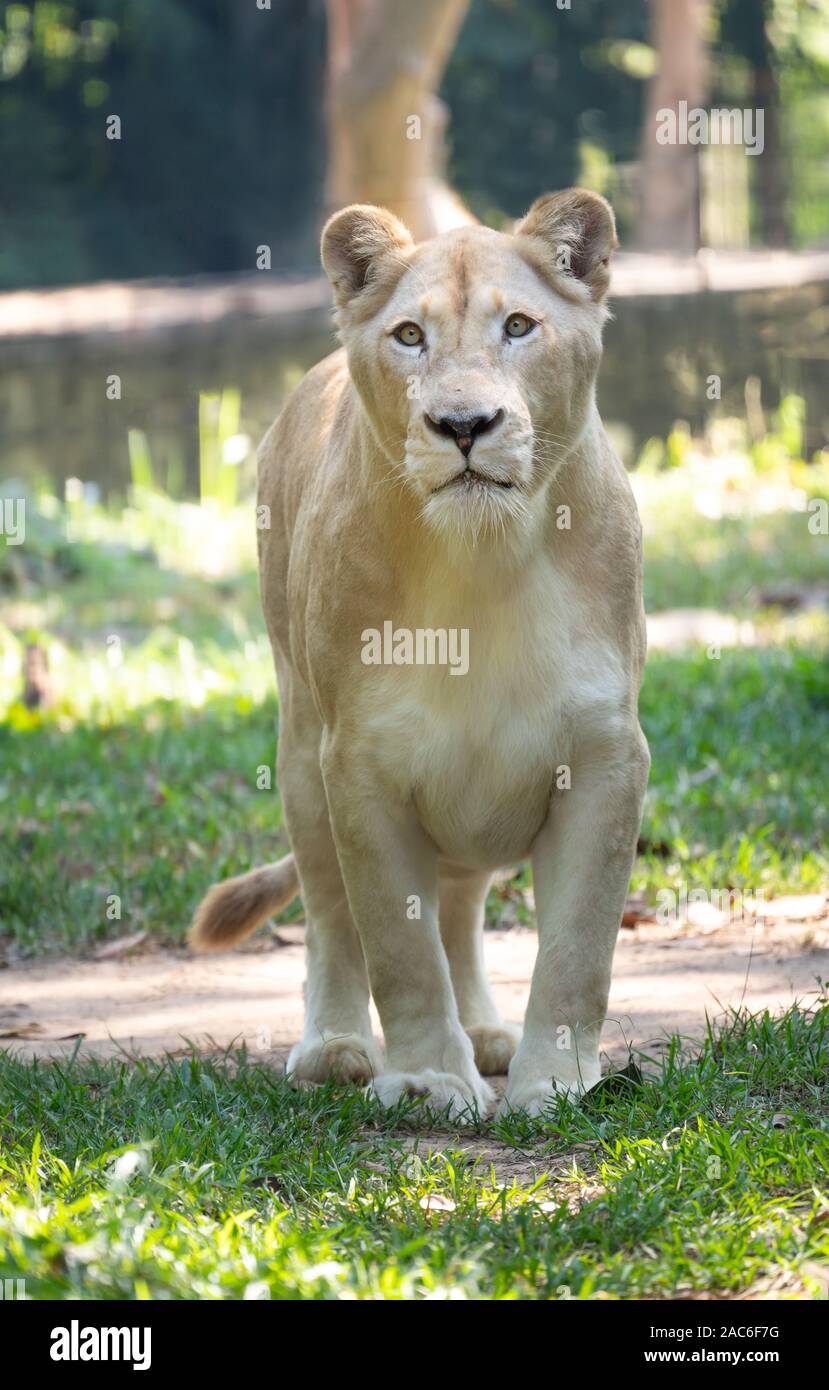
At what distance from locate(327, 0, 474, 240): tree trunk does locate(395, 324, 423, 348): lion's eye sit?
9.83 m

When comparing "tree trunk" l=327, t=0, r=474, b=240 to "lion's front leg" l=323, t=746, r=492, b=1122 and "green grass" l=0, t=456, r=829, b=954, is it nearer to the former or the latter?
"green grass" l=0, t=456, r=829, b=954

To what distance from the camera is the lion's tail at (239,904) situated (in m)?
5.30

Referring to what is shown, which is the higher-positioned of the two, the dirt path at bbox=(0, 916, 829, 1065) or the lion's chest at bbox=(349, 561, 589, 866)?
the lion's chest at bbox=(349, 561, 589, 866)

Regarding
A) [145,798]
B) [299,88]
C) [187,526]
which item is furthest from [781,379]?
[145,798]

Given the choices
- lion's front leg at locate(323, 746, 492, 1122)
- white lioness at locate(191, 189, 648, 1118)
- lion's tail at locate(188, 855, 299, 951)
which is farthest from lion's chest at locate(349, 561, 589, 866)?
lion's tail at locate(188, 855, 299, 951)

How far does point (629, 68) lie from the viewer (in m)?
23.0

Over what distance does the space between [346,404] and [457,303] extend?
0.77 meters

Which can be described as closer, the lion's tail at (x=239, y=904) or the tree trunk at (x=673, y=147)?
the lion's tail at (x=239, y=904)

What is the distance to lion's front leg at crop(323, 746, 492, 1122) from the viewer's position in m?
4.19

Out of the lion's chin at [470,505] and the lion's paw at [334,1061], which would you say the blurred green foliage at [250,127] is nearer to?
the lion's paw at [334,1061]

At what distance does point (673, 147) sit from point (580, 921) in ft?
49.8

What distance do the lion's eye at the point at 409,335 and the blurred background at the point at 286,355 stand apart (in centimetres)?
257

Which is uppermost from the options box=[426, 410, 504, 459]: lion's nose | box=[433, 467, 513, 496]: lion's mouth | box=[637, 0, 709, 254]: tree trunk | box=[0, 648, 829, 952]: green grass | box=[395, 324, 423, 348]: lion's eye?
box=[637, 0, 709, 254]: tree trunk

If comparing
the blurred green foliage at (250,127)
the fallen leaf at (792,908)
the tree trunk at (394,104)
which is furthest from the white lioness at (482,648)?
the blurred green foliage at (250,127)
